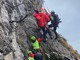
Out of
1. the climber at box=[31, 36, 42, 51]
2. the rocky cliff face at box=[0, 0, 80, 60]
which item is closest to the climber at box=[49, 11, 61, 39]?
the rocky cliff face at box=[0, 0, 80, 60]

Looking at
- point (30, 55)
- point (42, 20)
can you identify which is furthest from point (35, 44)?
point (42, 20)

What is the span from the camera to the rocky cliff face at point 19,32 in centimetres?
1802

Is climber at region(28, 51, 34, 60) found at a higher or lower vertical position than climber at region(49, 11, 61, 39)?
lower

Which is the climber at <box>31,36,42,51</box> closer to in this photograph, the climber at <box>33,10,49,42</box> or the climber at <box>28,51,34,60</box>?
the climber at <box>28,51,34,60</box>

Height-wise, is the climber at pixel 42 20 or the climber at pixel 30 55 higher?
the climber at pixel 42 20

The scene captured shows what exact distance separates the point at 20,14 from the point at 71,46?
6716 millimetres

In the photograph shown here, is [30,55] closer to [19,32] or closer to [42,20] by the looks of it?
[19,32]

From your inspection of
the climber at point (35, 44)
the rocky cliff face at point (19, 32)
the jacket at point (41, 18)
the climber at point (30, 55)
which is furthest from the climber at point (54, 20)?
the climber at point (30, 55)

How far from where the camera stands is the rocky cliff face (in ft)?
59.1

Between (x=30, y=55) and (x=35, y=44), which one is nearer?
(x=30, y=55)

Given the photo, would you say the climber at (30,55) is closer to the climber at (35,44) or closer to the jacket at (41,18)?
the climber at (35,44)

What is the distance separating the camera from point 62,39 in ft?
93.1

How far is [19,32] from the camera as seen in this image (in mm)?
22375

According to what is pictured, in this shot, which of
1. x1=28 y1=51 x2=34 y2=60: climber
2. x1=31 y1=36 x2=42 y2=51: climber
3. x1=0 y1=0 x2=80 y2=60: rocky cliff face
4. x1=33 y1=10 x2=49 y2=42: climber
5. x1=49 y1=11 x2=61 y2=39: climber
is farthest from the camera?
x1=49 y1=11 x2=61 y2=39: climber
